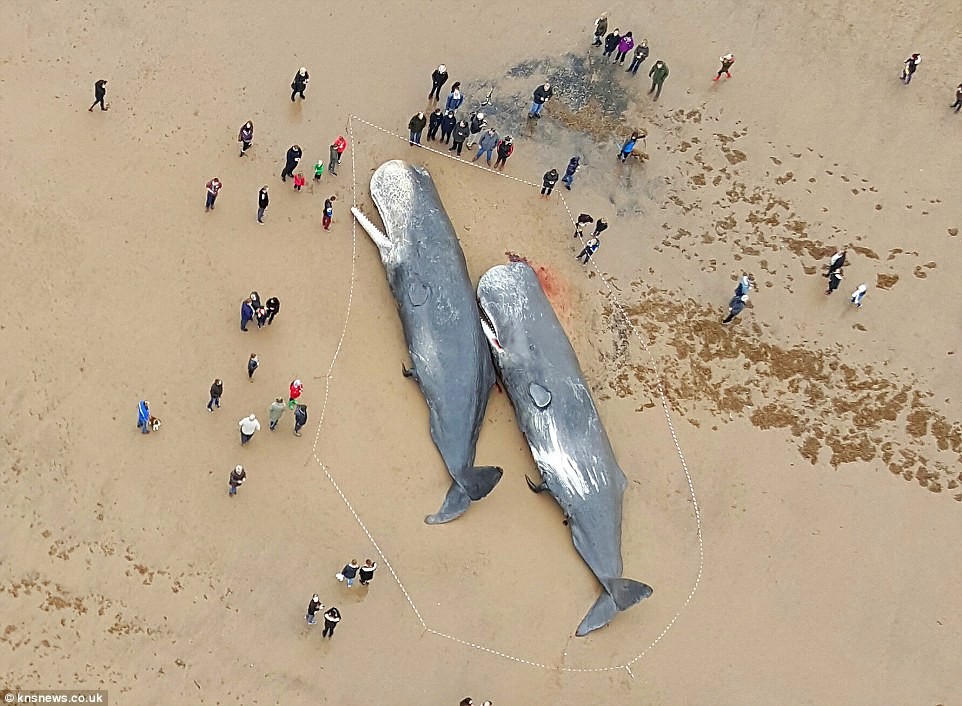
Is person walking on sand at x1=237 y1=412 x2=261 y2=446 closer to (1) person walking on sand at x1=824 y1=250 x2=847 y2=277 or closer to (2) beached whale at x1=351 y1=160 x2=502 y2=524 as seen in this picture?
(2) beached whale at x1=351 y1=160 x2=502 y2=524

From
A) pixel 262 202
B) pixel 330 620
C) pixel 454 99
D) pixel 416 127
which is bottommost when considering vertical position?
pixel 330 620

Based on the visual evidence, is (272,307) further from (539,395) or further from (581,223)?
(581,223)

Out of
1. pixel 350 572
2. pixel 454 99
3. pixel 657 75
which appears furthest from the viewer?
pixel 657 75

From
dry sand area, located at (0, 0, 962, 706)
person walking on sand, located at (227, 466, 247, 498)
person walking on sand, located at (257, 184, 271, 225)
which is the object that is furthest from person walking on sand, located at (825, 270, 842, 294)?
person walking on sand, located at (227, 466, 247, 498)

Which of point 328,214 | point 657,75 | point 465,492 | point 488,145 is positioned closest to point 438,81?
point 488,145

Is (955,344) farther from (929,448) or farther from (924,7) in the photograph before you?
(924,7)

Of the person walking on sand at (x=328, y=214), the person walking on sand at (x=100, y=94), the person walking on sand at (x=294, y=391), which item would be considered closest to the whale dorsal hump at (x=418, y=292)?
the person walking on sand at (x=328, y=214)

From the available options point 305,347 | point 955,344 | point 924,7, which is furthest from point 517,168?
point 924,7
